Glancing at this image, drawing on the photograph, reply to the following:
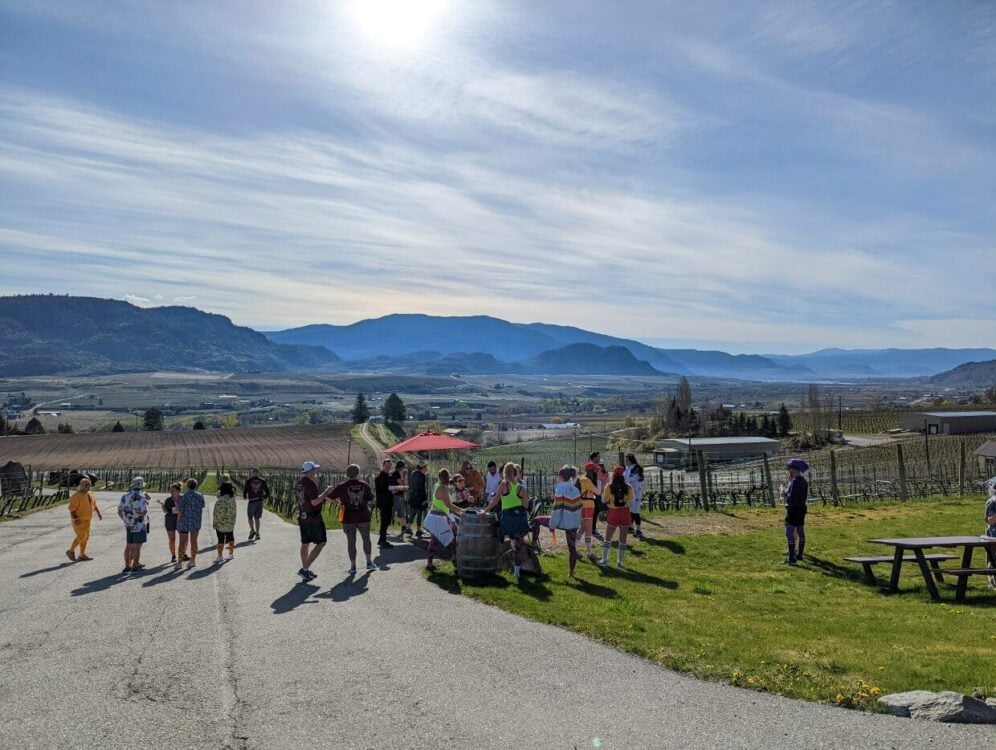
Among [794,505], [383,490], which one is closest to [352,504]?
[383,490]

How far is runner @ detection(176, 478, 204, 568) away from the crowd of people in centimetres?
2

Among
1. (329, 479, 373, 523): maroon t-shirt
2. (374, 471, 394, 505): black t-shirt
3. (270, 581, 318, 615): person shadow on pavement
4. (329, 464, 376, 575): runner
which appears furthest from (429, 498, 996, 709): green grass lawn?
(374, 471, 394, 505): black t-shirt

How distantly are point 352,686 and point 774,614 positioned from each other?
19.5 feet

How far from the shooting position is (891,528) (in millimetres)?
17625

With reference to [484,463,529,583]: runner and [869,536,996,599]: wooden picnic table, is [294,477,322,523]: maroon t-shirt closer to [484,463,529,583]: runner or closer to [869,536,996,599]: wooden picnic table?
[484,463,529,583]: runner

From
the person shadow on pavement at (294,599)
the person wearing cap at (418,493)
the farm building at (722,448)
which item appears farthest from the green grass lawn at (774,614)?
the farm building at (722,448)

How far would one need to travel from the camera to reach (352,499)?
12.7 m

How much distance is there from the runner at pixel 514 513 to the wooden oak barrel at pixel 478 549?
0.26 meters

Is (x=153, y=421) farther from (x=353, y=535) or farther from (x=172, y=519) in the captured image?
(x=353, y=535)

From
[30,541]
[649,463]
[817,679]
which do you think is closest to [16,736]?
[817,679]

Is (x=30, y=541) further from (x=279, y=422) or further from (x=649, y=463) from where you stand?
(x=279, y=422)

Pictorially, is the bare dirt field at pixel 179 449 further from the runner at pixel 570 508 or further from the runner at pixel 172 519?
the runner at pixel 570 508

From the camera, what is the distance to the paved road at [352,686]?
6.10 m

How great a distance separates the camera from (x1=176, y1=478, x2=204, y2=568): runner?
14320 millimetres
